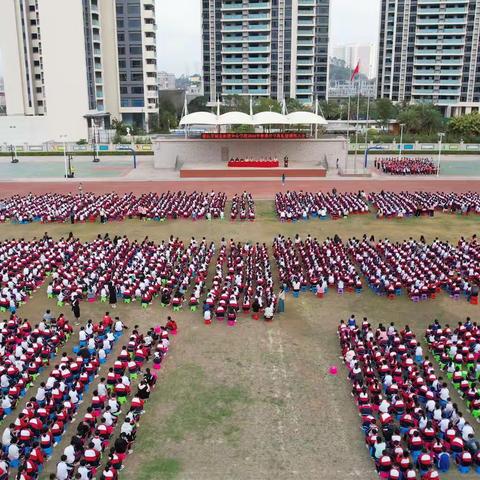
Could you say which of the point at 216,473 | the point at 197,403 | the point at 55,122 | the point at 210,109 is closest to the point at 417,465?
the point at 216,473

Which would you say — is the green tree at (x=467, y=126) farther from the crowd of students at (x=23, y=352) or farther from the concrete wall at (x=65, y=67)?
the crowd of students at (x=23, y=352)

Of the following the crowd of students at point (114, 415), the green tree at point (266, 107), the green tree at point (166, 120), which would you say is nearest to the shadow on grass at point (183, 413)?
the crowd of students at point (114, 415)

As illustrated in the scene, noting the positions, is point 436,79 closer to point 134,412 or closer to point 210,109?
point 210,109

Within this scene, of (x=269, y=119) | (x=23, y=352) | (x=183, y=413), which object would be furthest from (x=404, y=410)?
(x=269, y=119)

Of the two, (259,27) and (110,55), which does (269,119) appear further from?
(259,27)

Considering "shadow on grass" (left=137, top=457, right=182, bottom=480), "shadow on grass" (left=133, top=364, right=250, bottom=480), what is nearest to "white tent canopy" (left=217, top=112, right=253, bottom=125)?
"shadow on grass" (left=133, top=364, right=250, bottom=480)

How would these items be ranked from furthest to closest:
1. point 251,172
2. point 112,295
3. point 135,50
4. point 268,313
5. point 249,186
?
1. point 135,50
2. point 251,172
3. point 249,186
4. point 112,295
5. point 268,313
